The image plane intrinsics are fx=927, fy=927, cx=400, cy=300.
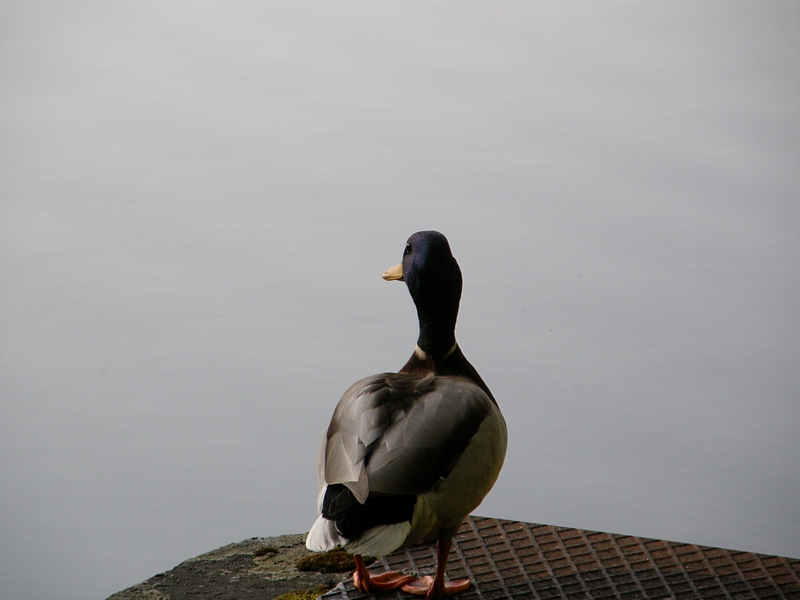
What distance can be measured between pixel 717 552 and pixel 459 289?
825 millimetres

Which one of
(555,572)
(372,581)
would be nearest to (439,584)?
(372,581)

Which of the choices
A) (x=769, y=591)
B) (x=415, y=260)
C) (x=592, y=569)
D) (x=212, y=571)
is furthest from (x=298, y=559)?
(x=769, y=591)

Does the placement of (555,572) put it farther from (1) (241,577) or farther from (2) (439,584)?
(1) (241,577)

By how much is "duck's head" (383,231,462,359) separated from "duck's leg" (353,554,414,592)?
44 centimetres

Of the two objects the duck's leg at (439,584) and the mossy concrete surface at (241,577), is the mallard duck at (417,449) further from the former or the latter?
the mossy concrete surface at (241,577)

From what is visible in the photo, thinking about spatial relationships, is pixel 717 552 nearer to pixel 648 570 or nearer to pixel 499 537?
pixel 648 570

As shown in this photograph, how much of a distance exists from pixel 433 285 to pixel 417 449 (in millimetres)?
378

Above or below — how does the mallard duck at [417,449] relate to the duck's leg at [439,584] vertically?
above

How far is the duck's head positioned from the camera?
1.84 metres

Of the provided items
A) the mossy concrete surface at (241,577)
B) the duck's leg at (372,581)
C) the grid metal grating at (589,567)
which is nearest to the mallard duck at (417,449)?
the duck's leg at (372,581)

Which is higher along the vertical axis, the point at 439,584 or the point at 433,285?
the point at 433,285

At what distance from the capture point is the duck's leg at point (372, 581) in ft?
5.99

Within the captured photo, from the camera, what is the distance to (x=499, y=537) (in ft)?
6.91

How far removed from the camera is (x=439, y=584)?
5.96ft
